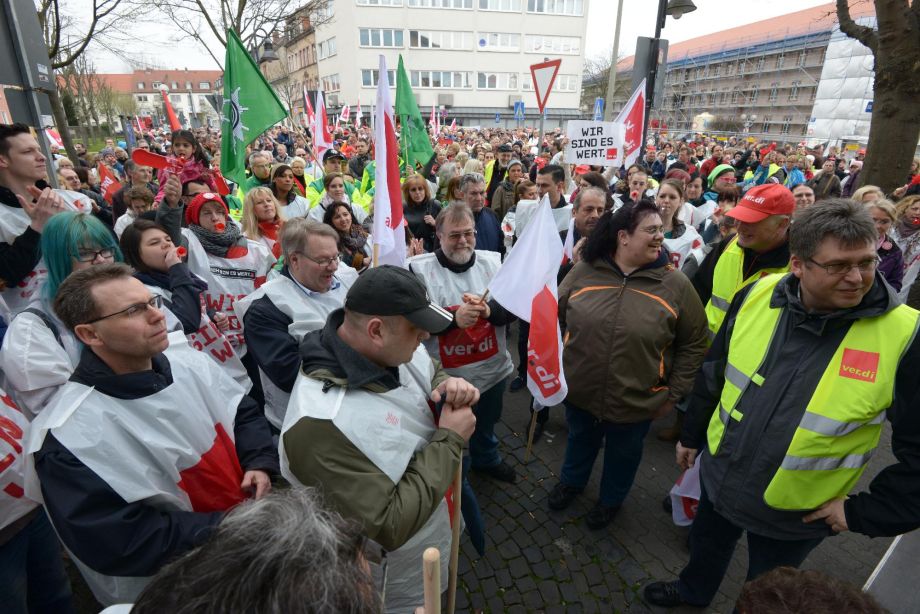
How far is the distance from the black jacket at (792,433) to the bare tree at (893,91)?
6.16 metres

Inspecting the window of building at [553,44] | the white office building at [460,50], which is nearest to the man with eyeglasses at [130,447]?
the white office building at [460,50]

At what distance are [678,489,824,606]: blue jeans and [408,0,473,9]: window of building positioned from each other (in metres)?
50.4

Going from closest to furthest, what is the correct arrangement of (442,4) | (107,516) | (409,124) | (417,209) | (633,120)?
1. (107,516)
2. (417,209)
3. (633,120)
4. (409,124)
5. (442,4)

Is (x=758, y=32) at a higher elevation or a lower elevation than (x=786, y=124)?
higher

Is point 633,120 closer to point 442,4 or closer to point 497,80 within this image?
point 497,80

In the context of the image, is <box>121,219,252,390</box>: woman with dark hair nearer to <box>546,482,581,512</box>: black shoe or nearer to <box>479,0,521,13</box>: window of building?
<box>546,482,581,512</box>: black shoe

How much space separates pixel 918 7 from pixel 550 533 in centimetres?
749

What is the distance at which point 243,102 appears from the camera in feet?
13.4

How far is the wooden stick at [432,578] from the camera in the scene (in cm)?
103

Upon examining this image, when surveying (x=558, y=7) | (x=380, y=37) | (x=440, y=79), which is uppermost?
(x=558, y=7)

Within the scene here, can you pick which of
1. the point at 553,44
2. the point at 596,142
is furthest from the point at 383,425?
the point at 553,44

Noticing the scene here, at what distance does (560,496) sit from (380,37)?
49.1 metres

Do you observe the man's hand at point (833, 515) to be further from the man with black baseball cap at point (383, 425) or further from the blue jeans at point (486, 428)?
the blue jeans at point (486, 428)

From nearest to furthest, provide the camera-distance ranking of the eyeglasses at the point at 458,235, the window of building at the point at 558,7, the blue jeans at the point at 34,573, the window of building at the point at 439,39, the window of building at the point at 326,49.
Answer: the blue jeans at the point at 34,573 < the eyeglasses at the point at 458,235 < the window of building at the point at 439,39 < the window of building at the point at 558,7 < the window of building at the point at 326,49
